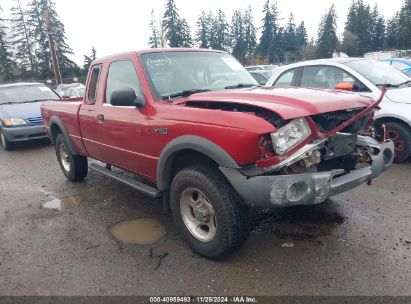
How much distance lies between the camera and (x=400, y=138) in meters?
5.75

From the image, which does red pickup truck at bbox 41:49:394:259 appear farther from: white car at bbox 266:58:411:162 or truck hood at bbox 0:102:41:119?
truck hood at bbox 0:102:41:119

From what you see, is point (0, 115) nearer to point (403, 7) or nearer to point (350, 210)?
point (350, 210)

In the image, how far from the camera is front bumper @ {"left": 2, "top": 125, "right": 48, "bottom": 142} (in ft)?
28.9

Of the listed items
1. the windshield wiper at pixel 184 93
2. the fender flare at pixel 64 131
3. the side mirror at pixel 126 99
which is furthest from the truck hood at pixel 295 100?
the fender flare at pixel 64 131

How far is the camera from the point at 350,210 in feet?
14.1

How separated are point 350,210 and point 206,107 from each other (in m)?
2.26

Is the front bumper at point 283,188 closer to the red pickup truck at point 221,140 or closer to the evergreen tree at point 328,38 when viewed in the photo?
the red pickup truck at point 221,140

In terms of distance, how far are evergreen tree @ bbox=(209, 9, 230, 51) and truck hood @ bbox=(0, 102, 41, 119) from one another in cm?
6392

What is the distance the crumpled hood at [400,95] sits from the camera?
5.65 meters

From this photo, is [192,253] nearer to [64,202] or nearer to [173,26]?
[64,202]

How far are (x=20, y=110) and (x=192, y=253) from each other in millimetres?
7680

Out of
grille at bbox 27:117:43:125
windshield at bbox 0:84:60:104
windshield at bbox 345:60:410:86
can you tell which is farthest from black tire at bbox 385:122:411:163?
windshield at bbox 0:84:60:104

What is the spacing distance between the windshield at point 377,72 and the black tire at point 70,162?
480cm

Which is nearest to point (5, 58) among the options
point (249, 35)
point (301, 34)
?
point (249, 35)
